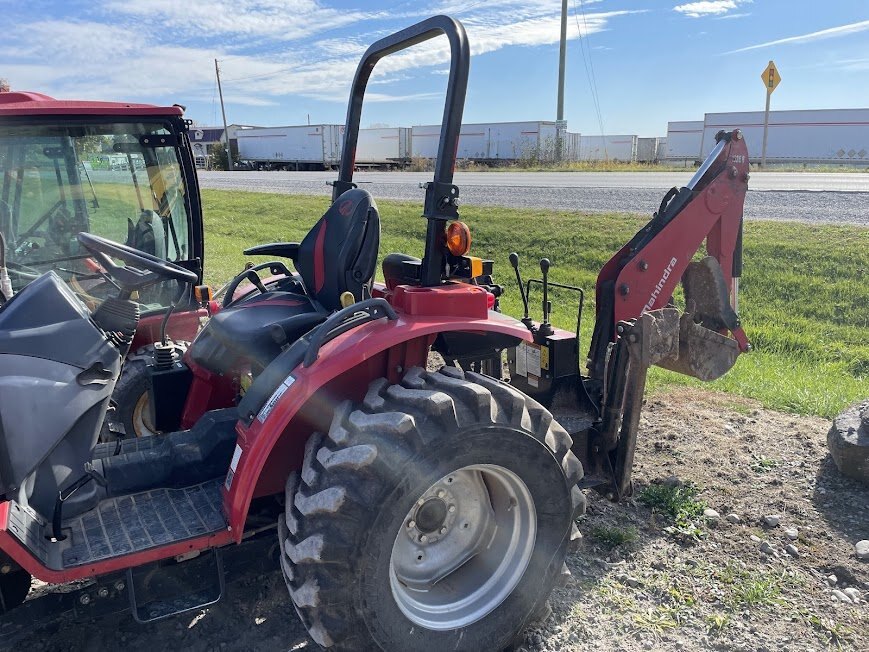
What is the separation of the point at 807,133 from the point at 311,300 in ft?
110

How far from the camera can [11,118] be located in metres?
3.83

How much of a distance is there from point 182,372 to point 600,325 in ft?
6.87

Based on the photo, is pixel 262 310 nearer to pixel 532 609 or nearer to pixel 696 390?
pixel 532 609

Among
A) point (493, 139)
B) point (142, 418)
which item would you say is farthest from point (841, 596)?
point (493, 139)

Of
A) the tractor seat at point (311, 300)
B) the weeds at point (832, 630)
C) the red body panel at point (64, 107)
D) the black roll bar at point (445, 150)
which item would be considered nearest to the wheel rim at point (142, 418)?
the tractor seat at point (311, 300)

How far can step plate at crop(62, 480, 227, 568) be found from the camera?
2205mm

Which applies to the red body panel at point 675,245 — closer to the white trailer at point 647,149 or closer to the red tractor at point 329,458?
the red tractor at point 329,458

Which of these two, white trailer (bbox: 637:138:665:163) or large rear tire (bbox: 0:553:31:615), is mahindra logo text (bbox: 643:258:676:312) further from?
white trailer (bbox: 637:138:665:163)

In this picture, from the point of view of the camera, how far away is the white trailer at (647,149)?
1427 inches

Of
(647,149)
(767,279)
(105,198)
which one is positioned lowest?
(767,279)

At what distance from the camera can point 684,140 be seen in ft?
111

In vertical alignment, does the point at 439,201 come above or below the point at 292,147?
below

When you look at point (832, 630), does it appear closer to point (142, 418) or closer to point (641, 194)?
point (142, 418)

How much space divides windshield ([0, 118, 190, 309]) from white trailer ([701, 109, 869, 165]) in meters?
30.0
